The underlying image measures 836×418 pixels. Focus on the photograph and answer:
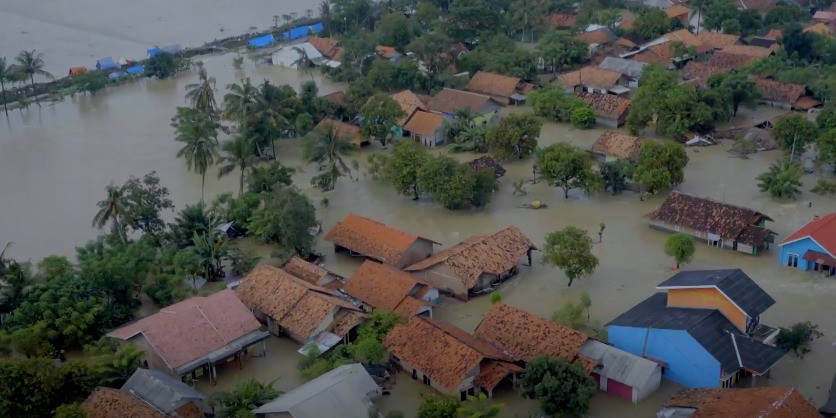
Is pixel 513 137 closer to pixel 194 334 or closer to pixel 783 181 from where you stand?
pixel 783 181

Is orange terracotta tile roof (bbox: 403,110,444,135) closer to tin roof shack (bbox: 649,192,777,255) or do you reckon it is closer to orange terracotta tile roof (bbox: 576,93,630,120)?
orange terracotta tile roof (bbox: 576,93,630,120)

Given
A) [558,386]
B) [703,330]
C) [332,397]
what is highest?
[703,330]

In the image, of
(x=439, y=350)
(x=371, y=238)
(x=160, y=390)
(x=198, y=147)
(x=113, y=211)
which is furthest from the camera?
(x=198, y=147)

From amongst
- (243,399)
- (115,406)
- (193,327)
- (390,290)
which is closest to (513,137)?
(390,290)

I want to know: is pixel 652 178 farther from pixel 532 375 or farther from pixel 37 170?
pixel 37 170

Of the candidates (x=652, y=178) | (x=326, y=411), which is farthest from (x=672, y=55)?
(x=326, y=411)

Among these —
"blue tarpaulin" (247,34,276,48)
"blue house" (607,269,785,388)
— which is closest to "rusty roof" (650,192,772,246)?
"blue house" (607,269,785,388)

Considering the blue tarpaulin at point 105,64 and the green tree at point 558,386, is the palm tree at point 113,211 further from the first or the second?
the blue tarpaulin at point 105,64

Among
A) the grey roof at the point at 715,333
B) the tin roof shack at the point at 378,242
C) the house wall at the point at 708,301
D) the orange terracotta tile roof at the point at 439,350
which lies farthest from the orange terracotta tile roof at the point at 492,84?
the orange terracotta tile roof at the point at 439,350
